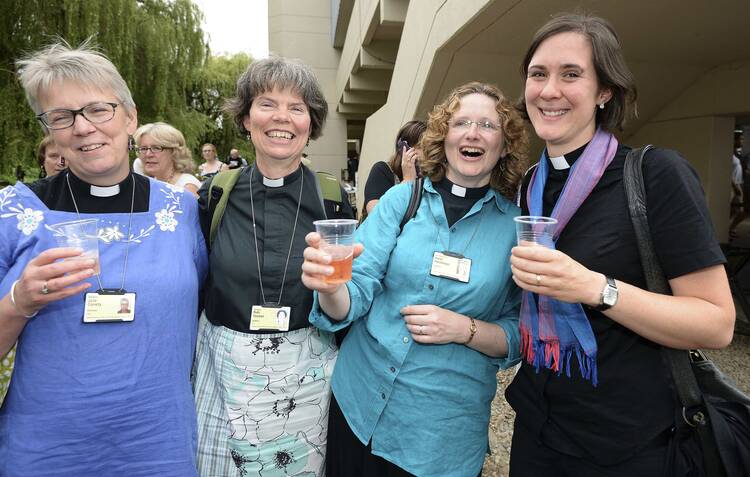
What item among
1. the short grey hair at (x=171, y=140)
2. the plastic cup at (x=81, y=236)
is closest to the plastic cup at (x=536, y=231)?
the plastic cup at (x=81, y=236)

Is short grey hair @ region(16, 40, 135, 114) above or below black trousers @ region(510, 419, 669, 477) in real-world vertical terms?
above

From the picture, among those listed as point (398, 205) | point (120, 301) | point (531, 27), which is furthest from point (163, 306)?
point (531, 27)

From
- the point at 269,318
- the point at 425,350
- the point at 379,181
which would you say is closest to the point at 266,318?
the point at 269,318

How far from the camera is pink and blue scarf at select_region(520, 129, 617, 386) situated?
162cm

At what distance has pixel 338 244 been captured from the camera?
5.38ft

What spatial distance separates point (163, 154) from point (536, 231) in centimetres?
442

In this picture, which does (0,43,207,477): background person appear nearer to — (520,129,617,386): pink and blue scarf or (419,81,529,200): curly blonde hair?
(419,81,529,200): curly blonde hair

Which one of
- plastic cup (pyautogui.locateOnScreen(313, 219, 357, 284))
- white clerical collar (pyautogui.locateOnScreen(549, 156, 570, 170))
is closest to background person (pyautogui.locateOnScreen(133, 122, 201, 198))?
plastic cup (pyautogui.locateOnScreen(313, 219, 357, 284))

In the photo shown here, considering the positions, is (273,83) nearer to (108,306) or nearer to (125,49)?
(108,306)

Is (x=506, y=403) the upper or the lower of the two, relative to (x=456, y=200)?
lower

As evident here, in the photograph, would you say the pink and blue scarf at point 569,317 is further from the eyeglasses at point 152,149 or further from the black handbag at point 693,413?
the eyeglasses at point 152,149

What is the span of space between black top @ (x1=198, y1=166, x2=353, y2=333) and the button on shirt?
267 millimetres

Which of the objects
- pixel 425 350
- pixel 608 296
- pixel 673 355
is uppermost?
pixel 608 296

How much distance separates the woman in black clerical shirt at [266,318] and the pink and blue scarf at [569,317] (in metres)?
0.99
